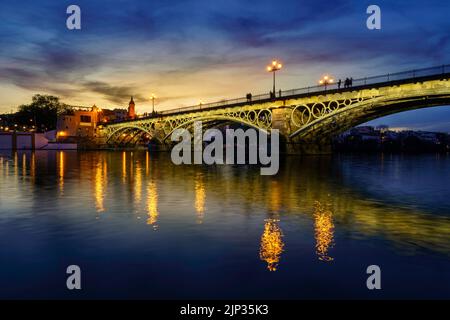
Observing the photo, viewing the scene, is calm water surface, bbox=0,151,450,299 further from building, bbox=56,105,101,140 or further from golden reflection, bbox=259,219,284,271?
building, bbox=56,105,101,140

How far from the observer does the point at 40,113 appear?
148 meters

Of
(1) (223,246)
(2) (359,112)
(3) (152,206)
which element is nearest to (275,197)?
(3) (152,206)

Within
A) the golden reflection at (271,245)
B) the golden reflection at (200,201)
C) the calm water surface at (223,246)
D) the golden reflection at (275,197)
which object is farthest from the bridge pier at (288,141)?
the golden reflection at (271,245)

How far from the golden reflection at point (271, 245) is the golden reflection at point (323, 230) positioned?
88 centimetres

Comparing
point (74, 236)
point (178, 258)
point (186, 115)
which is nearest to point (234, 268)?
point (178, 258)

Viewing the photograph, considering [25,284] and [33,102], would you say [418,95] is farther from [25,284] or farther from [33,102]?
[33,102]

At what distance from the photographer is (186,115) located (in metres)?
83.9

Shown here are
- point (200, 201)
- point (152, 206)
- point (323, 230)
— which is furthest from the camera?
point (200, 201)

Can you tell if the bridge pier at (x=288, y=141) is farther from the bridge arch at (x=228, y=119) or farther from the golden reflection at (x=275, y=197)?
the golden reflection at (x=275, y=197)

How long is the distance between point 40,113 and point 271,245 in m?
157

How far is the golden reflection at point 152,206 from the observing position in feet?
39.3

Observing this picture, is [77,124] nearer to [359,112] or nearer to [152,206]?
[359,112]

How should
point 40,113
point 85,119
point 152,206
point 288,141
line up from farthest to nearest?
1. point 40,113
2. point 85,119
3. point 288,141
4. point 152,206
